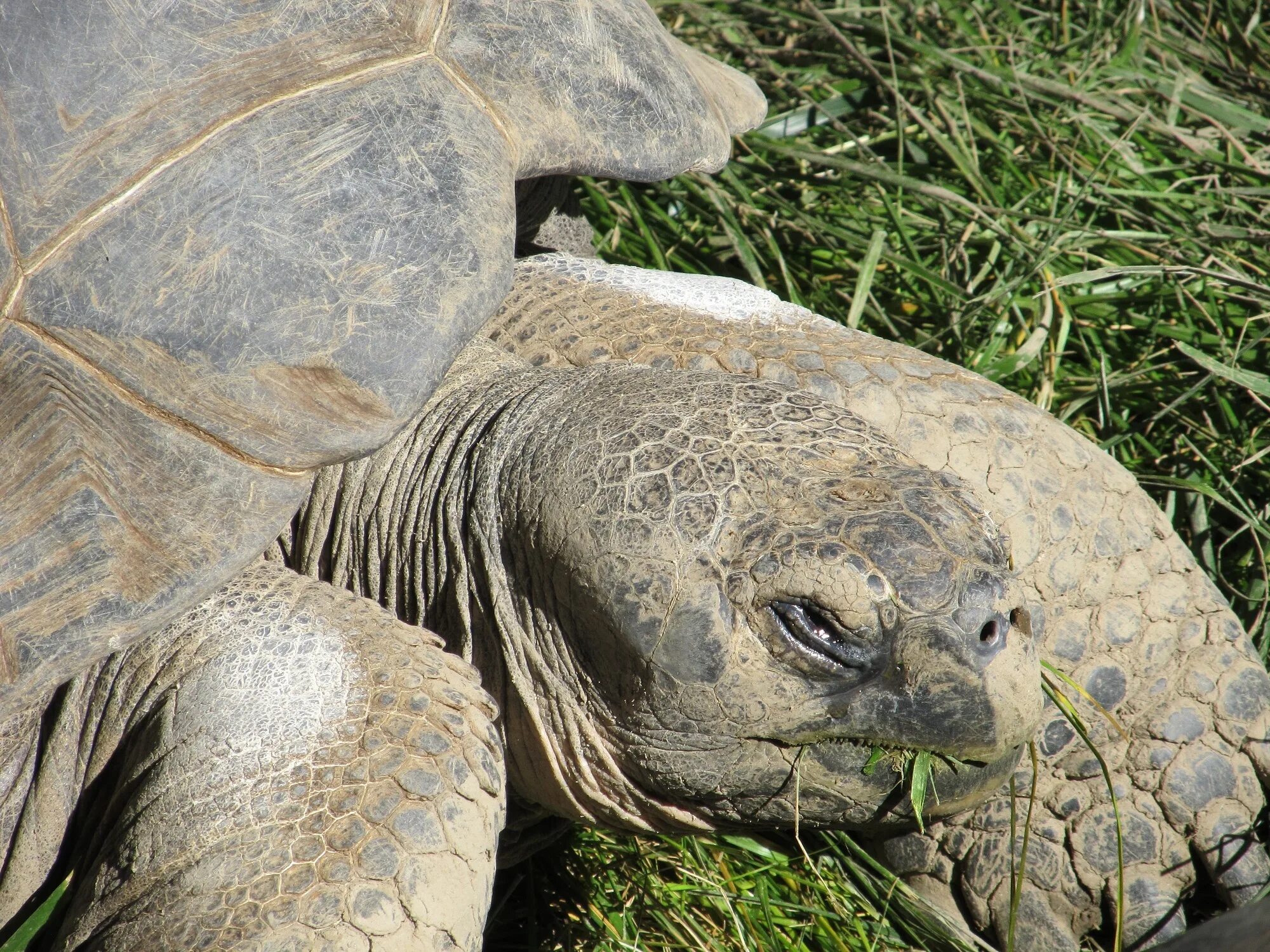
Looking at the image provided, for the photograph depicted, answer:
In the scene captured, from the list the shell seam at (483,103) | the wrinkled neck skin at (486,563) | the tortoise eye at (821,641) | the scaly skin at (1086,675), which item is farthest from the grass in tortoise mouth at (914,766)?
the shell seam at (483,103)

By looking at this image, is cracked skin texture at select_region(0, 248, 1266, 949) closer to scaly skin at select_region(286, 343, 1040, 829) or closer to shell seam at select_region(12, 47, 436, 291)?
scaly skin at select_region(286, 343, 1040, 829)

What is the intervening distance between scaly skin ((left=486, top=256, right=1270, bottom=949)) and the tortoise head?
1.41ft

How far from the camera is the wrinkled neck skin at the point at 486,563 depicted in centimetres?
211

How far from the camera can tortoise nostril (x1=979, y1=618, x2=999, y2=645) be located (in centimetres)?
182

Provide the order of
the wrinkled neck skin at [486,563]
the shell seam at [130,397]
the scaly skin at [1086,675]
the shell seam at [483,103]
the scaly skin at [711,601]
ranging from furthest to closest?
the scaly skin at [1086,675], the wrinkled neck skin at [486,563], the shell seam at [483,103], the scaly skin at [711,601], the shell seam at [130,397]

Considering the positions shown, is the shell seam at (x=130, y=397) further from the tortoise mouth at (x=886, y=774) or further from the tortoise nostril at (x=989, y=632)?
the tortoise nostril at (x=989, y=632)

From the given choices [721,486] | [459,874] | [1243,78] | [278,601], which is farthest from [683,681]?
[1243,78]

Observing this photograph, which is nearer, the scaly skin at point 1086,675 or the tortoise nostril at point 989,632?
the tortoise nostril at point 989,632

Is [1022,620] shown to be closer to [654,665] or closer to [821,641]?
[821,641]

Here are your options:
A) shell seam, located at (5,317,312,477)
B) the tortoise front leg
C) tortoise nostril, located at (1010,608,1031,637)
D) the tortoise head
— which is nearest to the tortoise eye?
the tortoise head

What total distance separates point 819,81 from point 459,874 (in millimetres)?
3222

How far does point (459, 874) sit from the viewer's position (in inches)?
71.9

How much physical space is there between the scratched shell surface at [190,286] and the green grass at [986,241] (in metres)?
1.28

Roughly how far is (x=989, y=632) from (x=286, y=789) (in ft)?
3.57
